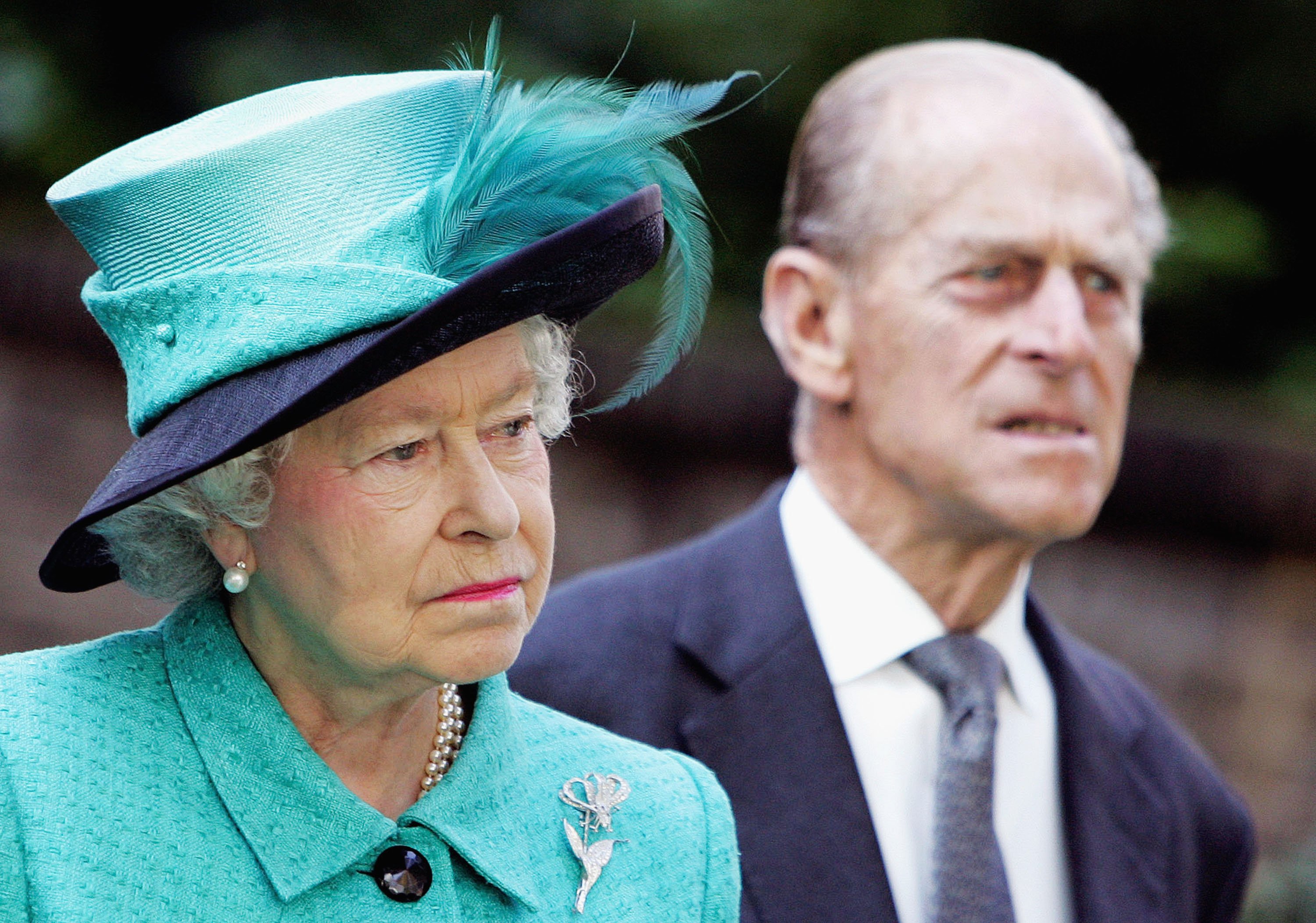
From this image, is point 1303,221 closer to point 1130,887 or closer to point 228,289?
point 1130,887

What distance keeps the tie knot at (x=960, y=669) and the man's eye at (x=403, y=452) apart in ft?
4.86

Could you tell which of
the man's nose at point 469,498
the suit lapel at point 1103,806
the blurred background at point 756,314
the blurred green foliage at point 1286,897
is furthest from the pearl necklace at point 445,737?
the blurred green foliage at point 1286,897

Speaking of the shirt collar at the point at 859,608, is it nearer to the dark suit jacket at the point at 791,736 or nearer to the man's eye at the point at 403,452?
the dark suit jacket at the point at 791,736

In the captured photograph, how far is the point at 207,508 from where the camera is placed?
200 cm

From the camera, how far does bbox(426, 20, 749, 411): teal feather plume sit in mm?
1933

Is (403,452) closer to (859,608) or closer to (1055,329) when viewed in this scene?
(859,608)

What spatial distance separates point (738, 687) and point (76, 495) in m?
4.13

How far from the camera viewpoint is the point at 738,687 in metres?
3.06

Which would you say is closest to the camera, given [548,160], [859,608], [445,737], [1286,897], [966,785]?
[548,160]

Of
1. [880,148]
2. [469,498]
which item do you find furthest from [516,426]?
[880,148]

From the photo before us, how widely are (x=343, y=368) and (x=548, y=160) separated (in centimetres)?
41

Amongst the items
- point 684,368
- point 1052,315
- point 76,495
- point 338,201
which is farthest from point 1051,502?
point 76,495

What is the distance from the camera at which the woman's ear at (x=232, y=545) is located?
2025 millimetres

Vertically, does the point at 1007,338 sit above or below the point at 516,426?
below
